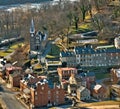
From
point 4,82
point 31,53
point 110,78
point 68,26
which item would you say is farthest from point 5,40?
point 110,78

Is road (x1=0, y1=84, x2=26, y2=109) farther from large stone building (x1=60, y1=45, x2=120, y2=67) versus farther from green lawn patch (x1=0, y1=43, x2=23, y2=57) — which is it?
green lawn patch (x1=0, y1=43, x2=23, y2=57)

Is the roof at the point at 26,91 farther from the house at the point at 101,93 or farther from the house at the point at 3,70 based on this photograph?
the house at the point at 3,70

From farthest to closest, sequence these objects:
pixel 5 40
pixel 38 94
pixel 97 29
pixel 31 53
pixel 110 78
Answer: pixel 5 40 → pixel 97 29 → pixel 31 53 → pixel 110 78 → pixel 38 94

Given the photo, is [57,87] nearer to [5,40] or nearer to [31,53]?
[31,53]

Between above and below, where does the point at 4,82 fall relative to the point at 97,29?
below

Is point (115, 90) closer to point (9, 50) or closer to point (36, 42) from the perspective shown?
point (36, 42)
